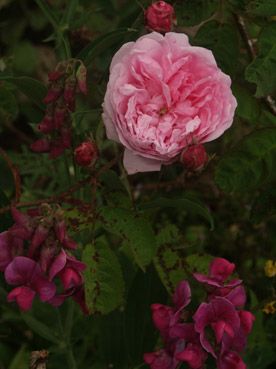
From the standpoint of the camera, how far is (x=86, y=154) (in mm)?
1019

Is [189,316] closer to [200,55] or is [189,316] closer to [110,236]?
[200,55]

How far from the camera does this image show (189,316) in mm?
1095

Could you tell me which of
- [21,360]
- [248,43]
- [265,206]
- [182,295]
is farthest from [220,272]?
[21,360]

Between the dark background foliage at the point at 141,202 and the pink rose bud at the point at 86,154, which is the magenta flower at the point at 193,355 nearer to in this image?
the dark background foliage at the point at 141,202

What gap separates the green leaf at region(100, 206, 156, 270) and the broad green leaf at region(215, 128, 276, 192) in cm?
11

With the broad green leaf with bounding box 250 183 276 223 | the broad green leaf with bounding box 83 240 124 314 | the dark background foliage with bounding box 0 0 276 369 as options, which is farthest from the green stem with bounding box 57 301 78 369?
the broad green leaf with bounding box 250 183 276 223

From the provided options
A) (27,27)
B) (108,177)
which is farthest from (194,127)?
(27,27)

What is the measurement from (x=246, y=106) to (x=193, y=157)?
21 centimetres

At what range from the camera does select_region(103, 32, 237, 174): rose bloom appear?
101 cm

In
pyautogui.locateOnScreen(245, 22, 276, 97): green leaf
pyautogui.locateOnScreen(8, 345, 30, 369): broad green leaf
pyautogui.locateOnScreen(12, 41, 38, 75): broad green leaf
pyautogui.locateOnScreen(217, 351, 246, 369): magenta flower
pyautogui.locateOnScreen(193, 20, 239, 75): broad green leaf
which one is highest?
pyautogui.locateOnScreen(245, 22, 276, 97): green leaf

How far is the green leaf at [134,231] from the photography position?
3.52ft

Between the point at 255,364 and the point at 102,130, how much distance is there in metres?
0.60

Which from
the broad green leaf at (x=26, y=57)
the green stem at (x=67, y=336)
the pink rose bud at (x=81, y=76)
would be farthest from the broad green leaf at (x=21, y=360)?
the broad green leaf at (x=26, y=57)

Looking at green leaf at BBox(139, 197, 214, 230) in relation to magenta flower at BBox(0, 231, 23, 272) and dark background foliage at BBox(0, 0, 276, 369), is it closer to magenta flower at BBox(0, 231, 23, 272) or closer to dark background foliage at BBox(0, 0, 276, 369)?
dark background foliage at BBox(0, 0, 276, 369)
